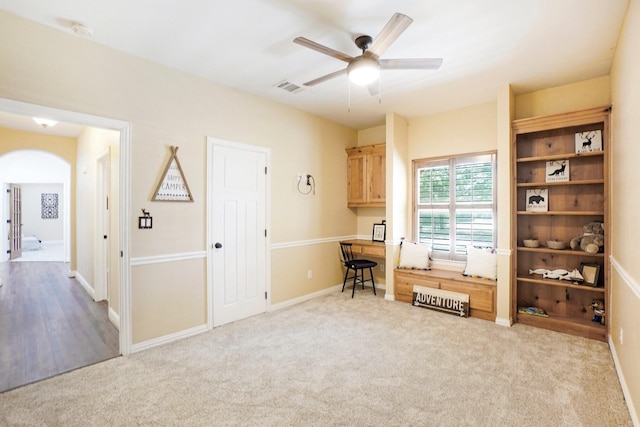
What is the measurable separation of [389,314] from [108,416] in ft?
9.72

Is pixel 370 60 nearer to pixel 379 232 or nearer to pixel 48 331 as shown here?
pixel 379 232

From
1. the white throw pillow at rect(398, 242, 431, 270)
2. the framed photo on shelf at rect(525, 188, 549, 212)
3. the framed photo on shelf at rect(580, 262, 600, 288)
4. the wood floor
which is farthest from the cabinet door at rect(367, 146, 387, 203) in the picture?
the wood floor

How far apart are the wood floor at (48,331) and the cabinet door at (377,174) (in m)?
3.88

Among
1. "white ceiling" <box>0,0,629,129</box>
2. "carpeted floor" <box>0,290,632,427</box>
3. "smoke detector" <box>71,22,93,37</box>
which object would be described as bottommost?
"carpeted floor" <box>0,290,632,427</box>

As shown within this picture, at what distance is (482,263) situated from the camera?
3854 millimetres

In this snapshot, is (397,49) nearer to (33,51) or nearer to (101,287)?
(33,51)

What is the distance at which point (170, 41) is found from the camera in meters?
2.62

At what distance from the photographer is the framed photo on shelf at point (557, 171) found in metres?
3.48

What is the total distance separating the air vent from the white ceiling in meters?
0.10

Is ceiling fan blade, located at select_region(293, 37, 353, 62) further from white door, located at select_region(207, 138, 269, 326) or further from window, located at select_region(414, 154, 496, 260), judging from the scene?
window, located at select_region(414, 154, 496, 260)

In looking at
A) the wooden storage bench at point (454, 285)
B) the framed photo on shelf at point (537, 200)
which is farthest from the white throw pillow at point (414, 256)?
the framed photo on shelf at point (537, 200)

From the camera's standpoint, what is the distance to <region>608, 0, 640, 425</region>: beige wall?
74.7 inches

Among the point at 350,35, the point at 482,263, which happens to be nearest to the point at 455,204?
the point at 482,263

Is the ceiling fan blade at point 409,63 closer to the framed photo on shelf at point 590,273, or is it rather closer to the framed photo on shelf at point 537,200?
the framed photo on shelf at point 537,200
